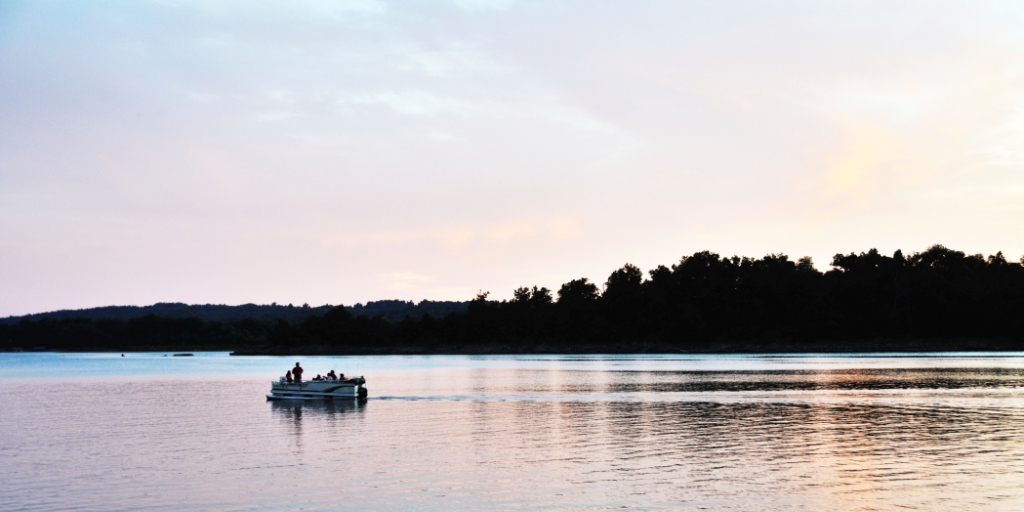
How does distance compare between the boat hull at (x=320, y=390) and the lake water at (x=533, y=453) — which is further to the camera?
the boat hull at (x=320, y=390)

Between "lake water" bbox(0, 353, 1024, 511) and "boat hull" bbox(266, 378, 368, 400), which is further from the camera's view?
"boat hull" bbox(266, 378, 368, 400)

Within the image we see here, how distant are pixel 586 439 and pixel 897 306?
151818 millimetres

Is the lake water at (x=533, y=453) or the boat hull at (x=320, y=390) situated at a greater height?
the boat hull at (x=320, y=390)

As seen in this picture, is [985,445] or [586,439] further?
[586,439]

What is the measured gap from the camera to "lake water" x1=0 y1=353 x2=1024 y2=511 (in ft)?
76.9

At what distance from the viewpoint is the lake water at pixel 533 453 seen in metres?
23.4

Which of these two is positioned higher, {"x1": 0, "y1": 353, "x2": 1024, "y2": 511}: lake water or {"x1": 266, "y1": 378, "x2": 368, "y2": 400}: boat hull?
{"x1": 266, "y1": 378, "x2": 368, "y2": 400}: boat hull

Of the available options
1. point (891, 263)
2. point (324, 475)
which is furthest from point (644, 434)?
point (891, 263)

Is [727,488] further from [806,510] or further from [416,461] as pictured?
[416,461]

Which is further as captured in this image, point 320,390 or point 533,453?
point 320,390

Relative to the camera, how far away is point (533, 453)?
1247 inches

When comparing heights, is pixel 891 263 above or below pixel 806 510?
above

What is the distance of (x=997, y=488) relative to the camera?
23625 millimetres

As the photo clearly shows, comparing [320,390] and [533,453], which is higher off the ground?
[320,390]
